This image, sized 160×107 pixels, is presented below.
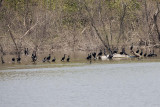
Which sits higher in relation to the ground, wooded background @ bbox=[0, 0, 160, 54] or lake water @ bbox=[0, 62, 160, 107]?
wooded background @ bbox=[0, 0, 160, 54]

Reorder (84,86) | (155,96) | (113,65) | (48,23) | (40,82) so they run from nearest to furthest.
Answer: (155,96), (84,86), (40,82), (113,65), (48,23)

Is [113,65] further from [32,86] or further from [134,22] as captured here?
[134,22]

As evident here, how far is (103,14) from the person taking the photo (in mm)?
50312

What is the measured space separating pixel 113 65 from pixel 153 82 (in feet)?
27.3

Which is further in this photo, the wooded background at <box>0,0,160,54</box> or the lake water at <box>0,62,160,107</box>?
the wooded background at <box>0,0,160,54</box>

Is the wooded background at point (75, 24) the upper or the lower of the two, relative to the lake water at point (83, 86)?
upper

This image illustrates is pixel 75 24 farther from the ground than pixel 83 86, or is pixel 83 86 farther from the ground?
pixel 75 24

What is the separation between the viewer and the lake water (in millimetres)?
17688

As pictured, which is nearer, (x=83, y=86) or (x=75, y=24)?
(x=83, y=86)

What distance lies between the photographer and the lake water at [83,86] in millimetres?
17688

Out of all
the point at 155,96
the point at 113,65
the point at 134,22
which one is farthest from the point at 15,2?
the point at 155,96

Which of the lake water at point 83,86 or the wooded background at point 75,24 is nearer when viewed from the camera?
the lake water at point 83,86

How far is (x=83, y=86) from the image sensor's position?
71.2ft

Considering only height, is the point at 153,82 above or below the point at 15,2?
below
